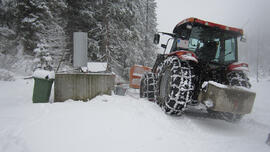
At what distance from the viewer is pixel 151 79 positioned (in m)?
4.80

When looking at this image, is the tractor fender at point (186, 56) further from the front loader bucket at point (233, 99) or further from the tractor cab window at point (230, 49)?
the tractor cab window at point (230, 49)

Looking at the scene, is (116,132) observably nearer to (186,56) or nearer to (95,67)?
(186,56)

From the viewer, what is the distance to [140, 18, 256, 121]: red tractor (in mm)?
2451

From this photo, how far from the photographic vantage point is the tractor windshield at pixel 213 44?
3596 mm

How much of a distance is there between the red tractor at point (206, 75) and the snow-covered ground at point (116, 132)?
0.39m

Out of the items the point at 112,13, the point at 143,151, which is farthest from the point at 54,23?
the point at 143,151

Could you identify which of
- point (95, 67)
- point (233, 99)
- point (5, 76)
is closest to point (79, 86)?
point (95, 67)

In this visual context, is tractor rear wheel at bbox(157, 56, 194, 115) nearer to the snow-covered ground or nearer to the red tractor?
the red tractor

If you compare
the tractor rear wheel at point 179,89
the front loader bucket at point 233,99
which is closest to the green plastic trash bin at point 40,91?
the tractor rear wheel at point 179,89

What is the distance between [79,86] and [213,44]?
3.91 meters

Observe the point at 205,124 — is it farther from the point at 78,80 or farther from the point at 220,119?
the point at 78,80

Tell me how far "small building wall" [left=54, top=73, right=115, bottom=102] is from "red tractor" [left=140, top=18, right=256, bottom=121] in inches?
69.6

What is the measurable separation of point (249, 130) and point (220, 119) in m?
0.55

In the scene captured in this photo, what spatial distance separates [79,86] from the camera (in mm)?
4246
